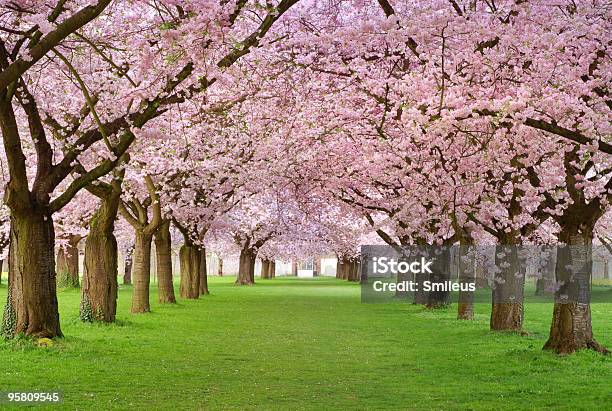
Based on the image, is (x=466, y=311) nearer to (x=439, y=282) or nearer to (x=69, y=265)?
(x=439, y=282)

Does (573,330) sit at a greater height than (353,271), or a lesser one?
greater

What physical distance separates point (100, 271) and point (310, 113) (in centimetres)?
774

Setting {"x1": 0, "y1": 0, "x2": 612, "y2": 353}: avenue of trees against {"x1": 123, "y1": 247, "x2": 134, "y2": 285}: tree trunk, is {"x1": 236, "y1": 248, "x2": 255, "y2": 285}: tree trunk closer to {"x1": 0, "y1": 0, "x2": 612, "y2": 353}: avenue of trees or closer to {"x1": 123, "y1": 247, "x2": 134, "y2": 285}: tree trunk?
{"x1": 123, "y1": 247, "x2": 134, "y2": 285}: tree trunk

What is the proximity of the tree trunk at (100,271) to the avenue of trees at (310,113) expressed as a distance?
0.15ft

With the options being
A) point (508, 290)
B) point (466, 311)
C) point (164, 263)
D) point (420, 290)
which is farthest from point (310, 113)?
point (420, 290)

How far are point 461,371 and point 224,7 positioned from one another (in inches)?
309

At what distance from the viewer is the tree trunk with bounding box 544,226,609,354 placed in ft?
57.3

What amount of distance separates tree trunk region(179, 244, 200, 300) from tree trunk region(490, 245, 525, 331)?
2133cm

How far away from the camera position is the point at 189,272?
4309cm

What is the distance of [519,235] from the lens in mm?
23062

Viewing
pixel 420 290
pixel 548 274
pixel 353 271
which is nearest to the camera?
pixel 420 290

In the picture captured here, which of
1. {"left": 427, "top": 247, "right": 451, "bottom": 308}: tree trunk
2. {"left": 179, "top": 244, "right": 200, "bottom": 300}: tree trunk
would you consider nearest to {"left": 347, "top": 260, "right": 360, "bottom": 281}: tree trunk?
{"left": 179, "top": 244, "right": 200, "bottom": 300}: tree trunk

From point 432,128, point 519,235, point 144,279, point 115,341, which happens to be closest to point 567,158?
point 432,128

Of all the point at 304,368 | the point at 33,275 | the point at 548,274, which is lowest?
the point at 304,368
